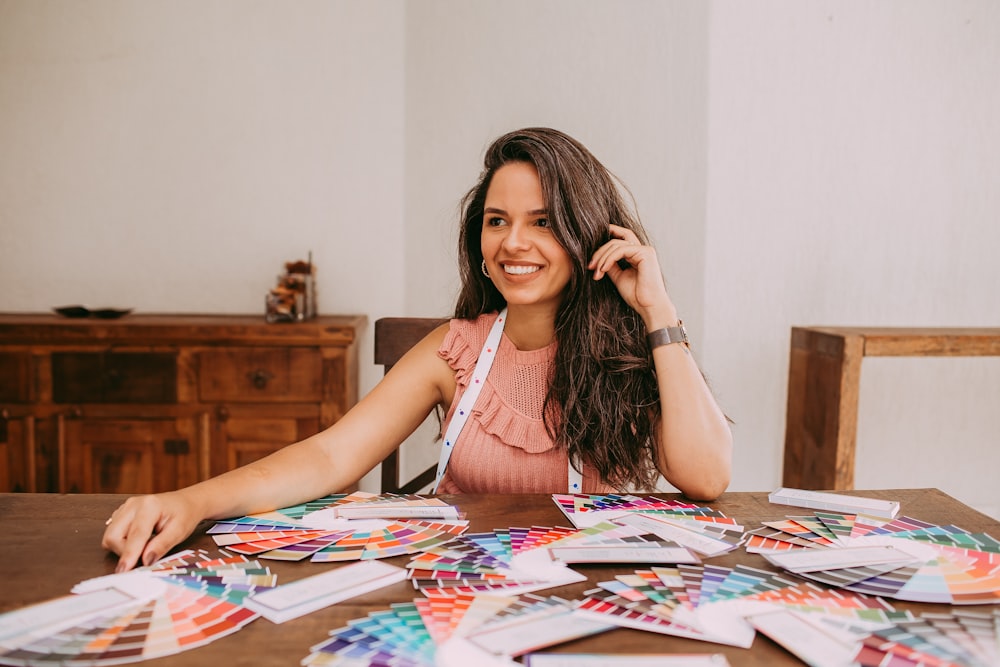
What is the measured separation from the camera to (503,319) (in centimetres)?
168

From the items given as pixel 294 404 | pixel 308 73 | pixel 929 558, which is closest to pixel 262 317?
pixel 294 404

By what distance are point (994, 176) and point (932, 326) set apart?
67 centimetres

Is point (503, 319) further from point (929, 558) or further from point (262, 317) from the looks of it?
point (262, 317)

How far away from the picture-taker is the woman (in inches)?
58.2

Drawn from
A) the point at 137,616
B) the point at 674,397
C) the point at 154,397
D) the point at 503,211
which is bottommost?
the point at 154,397

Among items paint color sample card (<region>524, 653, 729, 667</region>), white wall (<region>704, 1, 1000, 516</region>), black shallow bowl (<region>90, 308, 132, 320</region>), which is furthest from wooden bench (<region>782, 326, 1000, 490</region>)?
black shallow bowl (<region>90, 308, 132, 320</region>)

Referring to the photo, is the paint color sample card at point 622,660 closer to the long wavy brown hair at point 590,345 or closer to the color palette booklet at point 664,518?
the color palette booklet at point 664,518

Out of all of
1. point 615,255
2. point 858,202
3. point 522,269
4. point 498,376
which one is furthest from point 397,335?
point 858,202

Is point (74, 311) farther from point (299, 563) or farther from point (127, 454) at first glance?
point (299, 563)

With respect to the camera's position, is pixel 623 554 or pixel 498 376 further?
pixel 498 376

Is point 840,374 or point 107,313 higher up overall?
point 107,313

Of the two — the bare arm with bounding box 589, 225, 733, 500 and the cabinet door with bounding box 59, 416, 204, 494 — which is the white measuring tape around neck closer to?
the bare arm with bounding box 589, 225, 733, 500

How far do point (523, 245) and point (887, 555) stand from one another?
83cm

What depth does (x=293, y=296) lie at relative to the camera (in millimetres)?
3090
